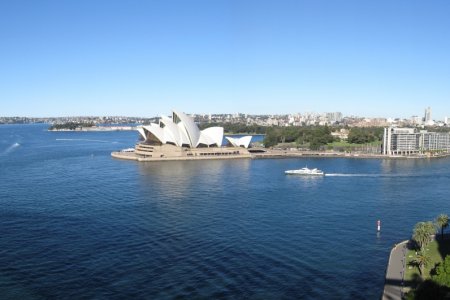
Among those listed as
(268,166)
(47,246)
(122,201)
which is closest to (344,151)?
(268,166)

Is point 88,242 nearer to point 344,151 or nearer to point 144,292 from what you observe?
A: point 144,292

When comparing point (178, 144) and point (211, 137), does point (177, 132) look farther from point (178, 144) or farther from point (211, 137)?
point (211, 137)

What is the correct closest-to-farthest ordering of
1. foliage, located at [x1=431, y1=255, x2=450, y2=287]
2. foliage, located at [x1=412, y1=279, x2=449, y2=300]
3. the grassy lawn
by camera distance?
foliage, located at [x1=412, y1=279, x2=449, y2=300] → foliage, located at [x1=431, y1=255, x2=450, y2=287] → the grassy lawn

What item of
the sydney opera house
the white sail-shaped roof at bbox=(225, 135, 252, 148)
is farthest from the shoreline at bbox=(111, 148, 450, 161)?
the white sail-shaped roof at bbox=(225, 135, 252, 148)

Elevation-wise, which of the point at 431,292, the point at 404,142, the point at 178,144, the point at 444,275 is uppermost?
the point at 404,142

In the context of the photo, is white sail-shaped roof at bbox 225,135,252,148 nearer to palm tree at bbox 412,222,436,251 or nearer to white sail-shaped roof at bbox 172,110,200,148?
white sail-shaped roof at bbox 172,110,200,148

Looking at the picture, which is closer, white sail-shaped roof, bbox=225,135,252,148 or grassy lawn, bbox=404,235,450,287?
grassy lawn, bbox=404,235,450,287

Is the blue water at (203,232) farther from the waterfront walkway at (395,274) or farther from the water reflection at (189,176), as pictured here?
the waterfront walkway at (395,274)

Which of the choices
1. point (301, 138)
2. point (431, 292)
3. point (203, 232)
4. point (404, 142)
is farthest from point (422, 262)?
point (301, 138)
